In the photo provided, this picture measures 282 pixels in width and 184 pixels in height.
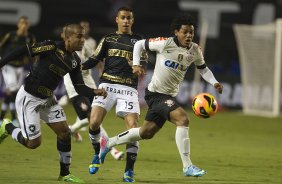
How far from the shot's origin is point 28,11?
23641mm

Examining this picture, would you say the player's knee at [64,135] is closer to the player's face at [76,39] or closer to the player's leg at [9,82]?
the player's face at [76,39]

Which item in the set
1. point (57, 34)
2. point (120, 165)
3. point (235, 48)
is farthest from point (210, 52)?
point (120, 165)

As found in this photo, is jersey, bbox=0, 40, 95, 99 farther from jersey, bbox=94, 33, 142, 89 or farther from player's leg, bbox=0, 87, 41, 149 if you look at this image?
jersey, bbox=94, 33, 142, 89

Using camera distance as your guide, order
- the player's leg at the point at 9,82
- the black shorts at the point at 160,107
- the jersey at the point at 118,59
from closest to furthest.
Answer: the black shorts at the point at 160,107 < the jersey at the point at 118,59 < the player's leg at the point at 9,82

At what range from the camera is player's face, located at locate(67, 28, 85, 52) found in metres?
9.24

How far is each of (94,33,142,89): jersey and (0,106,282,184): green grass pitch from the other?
1265 millimetres

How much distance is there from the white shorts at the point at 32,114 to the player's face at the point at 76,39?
757 mm

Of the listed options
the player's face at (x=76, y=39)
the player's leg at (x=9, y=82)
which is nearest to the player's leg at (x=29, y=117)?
the player's face at (x=76, y=39)

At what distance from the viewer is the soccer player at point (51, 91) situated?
9.26 metres

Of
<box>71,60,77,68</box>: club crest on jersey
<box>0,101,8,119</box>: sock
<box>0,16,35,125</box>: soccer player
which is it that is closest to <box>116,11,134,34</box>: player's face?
<box>71,60,77,68</box>: club crest on jersey

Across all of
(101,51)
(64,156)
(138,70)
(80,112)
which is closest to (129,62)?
(101,51)

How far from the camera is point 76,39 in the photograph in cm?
924

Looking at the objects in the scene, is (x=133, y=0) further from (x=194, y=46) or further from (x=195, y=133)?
(x=194, y=46)

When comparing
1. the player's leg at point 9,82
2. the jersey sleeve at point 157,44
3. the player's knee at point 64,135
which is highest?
the jersey sleeve at point 157,44
